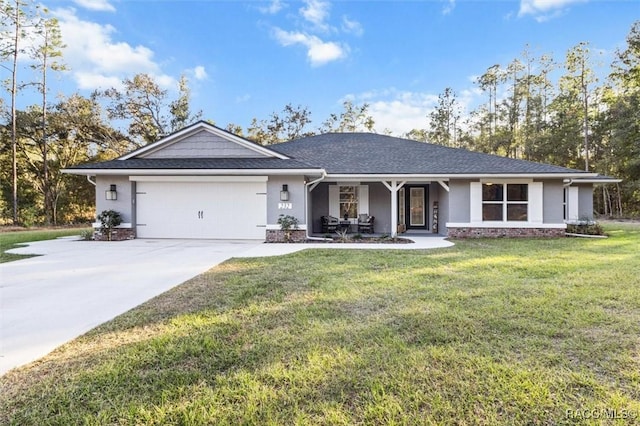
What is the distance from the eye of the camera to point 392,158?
13070mm

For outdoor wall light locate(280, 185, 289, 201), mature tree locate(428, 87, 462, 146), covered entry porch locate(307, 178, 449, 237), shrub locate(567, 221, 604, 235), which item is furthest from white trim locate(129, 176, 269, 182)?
mature tree locate(428, 87, 462, 146)

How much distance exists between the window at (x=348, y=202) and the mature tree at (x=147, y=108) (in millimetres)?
18026

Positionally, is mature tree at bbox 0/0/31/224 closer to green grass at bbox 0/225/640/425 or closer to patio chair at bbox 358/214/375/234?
patio chair at bbox 358/214/375/234

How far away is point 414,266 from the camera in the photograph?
6.42m

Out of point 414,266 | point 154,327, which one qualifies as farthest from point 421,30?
point 154,327

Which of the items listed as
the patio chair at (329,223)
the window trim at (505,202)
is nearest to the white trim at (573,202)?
the window trim at (505,202)

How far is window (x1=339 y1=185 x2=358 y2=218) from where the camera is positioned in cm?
1357

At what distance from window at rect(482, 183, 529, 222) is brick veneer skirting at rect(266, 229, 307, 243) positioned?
252 inches

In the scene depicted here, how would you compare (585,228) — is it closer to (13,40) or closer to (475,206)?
(475,206)

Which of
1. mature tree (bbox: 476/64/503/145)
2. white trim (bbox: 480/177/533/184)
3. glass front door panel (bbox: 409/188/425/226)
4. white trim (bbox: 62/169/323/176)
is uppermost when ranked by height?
mature tree (bbox: 476/64/503/145)

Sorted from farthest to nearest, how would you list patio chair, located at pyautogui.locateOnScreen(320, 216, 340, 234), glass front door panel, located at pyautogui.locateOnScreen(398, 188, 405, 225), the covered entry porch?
glass front door panel, located at pyautogui.locateOnScreen(398, 188, 405, 225) → the covered entry porch → patio chair, located at pyautogui.locateOnScreen(320, 216, 340, 234)

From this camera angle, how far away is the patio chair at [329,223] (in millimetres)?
12836

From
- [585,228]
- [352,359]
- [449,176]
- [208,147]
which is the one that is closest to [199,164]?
[208,147]

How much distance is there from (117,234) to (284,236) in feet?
18.7
